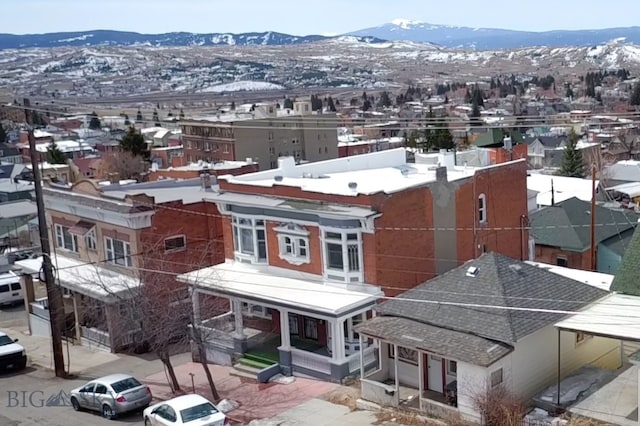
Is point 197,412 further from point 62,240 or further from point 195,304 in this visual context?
point 62,240

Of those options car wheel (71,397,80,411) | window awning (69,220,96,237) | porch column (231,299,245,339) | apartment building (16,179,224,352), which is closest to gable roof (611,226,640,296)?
porch column (231,299,245,339)

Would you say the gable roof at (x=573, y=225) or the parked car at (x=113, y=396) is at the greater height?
the gable roof at (x=573, y=225)

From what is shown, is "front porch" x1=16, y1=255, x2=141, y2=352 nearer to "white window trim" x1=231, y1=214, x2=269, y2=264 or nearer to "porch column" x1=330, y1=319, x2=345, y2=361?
"white window trim" x1=231, y1=214, x2=269, y2=264

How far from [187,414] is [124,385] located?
389 cm

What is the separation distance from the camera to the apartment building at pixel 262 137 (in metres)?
91.8

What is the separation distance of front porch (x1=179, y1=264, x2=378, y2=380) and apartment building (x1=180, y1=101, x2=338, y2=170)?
6136 centimetres

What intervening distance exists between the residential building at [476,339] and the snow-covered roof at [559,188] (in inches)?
1002

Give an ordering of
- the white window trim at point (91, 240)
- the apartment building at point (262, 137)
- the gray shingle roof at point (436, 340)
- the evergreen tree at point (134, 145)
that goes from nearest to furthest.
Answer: the gray shingle roof at point (436, 340) → the white window trim at point (91, 240) → the evergreen tree at point (134, 145) → the apartment building at point (262, 137)

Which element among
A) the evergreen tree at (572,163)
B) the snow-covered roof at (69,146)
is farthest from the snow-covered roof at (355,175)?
the snow-covered roof at (69,146)

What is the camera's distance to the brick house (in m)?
24.8

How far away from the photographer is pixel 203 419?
19.7 metres

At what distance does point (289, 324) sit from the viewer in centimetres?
2706

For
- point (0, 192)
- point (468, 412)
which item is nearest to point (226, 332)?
point (468, 412)

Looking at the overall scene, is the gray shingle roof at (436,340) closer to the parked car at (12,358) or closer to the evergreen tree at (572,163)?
the parked car at (12,358)
